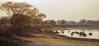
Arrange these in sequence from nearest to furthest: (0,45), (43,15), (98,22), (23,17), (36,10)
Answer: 1. (0,45)
2. (23,17)
3. (36,10)
4. (43,15)
5. (98,22)

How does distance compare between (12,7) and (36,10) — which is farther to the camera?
(36,10)

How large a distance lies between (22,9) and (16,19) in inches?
114

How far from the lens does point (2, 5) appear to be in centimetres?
3369

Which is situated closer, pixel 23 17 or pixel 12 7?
pixel 12 7

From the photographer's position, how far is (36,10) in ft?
148

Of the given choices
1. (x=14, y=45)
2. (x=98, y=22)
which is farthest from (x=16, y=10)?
(x=98, y=22)

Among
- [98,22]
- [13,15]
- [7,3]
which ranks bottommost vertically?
[98,22]

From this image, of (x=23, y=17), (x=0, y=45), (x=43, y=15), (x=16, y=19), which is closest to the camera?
(x=0, y=45)

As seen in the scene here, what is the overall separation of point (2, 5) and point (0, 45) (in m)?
22.6

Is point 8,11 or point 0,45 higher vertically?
point 8,11

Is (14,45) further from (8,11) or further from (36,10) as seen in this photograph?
(36,10)

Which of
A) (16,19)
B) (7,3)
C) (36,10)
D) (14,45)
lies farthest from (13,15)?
(14,45)

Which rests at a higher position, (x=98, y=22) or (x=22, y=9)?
(x=22, y=9)

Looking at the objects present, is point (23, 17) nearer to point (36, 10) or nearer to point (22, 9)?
point (22, 9)
